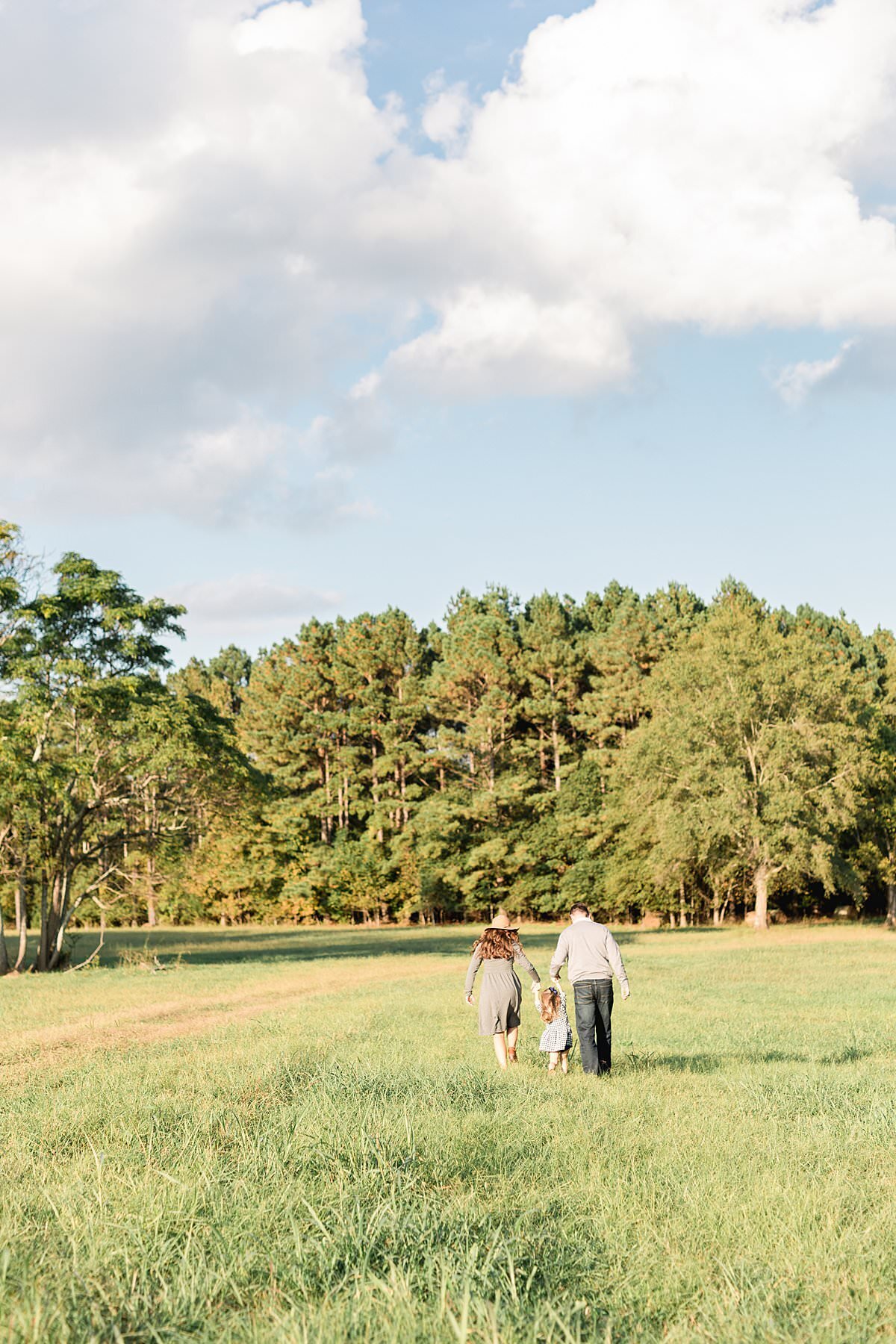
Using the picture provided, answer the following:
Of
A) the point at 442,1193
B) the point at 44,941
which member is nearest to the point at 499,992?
the point at 442,1193

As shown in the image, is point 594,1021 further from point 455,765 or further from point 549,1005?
point 455,765

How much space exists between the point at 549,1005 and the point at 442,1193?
6116 mm

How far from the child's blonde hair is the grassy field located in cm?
61

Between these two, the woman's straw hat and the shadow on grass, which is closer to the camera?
the shadow on grass

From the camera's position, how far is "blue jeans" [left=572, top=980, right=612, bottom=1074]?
11.2 m

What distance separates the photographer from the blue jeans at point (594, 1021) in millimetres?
11195

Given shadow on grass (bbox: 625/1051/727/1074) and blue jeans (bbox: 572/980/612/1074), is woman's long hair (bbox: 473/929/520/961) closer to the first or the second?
blue jeans (bbox: 572/980/612/1074)

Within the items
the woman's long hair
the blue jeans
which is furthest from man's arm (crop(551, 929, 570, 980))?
the woman's long hair

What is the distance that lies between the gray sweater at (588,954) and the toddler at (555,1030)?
272mm

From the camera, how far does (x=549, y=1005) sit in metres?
11.7

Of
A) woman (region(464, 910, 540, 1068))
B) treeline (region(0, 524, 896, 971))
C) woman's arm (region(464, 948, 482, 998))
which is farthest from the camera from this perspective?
treeline (region(0, 524, 896, 971))

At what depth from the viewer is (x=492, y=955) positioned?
41.0ft

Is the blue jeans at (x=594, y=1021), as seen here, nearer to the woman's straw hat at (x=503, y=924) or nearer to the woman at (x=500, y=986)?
the woman at (x=500, y=986)

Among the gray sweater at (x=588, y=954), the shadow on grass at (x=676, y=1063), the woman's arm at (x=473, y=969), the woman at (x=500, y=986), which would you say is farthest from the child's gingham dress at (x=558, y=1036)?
the woman's arm at (x=473, y=969)
